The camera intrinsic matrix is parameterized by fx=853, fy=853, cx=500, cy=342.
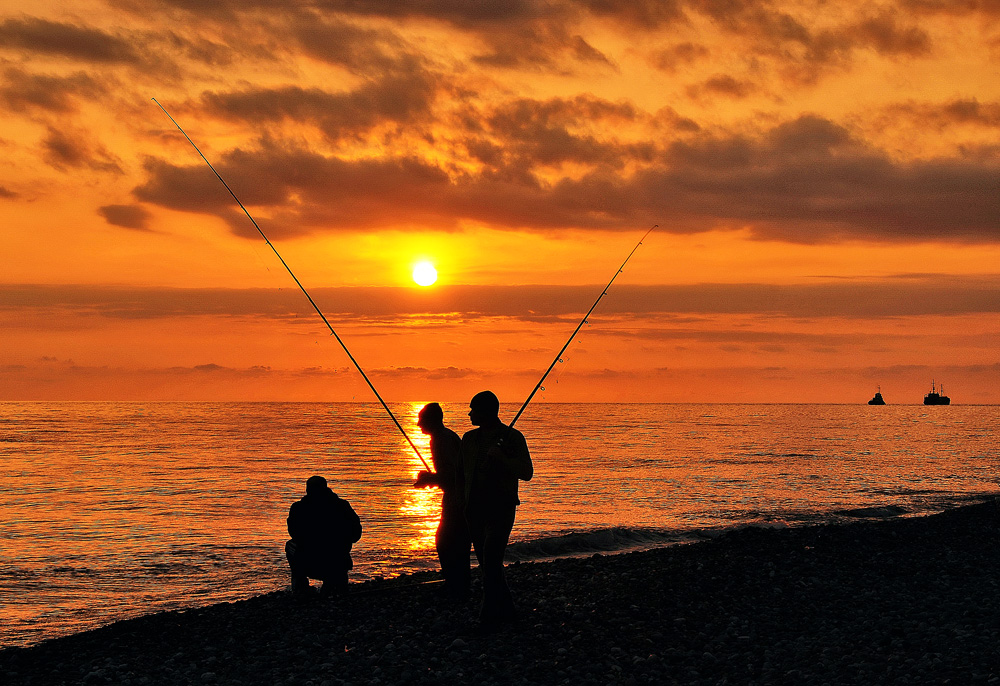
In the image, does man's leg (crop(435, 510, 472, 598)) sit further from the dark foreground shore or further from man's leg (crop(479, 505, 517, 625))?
man's leg (crop(479, 505, 517, 625))

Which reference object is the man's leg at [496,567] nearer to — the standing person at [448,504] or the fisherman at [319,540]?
the standing person at [448,504]

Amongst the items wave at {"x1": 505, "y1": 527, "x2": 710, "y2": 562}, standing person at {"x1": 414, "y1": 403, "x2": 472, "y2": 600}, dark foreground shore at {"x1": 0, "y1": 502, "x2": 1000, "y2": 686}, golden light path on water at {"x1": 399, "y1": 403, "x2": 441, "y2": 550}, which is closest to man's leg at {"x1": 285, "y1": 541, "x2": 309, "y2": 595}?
dark foreground shore at {"x1": 0, "y1": 502, "x2": 1000, "y2": 686}

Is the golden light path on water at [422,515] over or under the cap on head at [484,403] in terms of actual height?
under

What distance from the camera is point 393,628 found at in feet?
28.9

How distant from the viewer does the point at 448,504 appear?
966cm

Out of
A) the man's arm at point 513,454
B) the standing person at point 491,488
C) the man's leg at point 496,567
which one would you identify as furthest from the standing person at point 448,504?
the man's arm at point 513,454

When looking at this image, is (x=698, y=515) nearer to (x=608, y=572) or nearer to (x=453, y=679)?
(x=608, y=572)

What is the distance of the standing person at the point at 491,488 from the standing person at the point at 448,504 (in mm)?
958

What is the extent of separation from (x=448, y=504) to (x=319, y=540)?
6.30 feet

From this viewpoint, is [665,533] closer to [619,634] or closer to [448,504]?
[448,504]

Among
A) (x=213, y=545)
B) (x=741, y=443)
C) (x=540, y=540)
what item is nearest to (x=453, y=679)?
(x=540, y=540)

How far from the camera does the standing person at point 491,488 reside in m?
8.16

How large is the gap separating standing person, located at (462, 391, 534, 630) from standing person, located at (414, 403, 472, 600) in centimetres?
96

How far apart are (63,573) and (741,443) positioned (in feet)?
203
